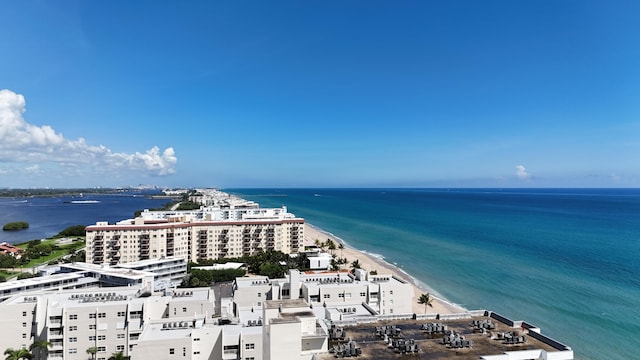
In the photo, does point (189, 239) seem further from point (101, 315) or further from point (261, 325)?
point (261, 325)

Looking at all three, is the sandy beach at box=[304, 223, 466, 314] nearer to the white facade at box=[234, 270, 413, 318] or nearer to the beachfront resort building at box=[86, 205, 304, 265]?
the white facade at box=[234, 270, 413, 318]

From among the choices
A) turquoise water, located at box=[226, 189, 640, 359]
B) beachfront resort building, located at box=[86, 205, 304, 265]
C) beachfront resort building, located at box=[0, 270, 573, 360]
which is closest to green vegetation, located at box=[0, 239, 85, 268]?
beachfront resort building, located at box=[86, 205, 304, 265]

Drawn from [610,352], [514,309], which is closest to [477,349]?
[610,352]

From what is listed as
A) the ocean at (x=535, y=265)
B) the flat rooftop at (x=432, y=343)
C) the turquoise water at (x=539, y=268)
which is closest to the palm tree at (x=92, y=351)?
the flat rooftop at (x=432, y=343)

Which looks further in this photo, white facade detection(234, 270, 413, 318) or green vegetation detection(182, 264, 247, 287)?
green vegetation detection(182, 264, 247, 287)

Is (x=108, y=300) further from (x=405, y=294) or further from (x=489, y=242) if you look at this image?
(x=489, y=242)

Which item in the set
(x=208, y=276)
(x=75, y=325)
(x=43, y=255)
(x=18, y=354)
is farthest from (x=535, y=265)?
(x=43, y=255)
